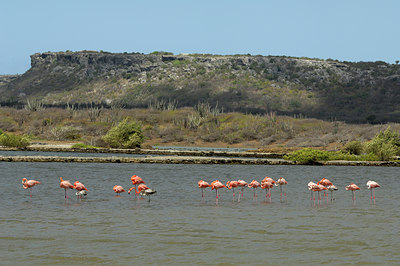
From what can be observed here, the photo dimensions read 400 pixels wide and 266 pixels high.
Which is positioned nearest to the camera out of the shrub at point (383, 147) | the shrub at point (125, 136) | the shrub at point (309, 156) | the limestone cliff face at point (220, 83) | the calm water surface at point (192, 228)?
the calm water surface at point (192, 228)

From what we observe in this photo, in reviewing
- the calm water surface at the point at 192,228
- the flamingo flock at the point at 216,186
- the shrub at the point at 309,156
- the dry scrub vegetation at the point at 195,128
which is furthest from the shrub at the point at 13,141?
the flamingo flock at the point at 216,186

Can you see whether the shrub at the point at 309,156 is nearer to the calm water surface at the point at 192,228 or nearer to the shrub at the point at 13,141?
the calm water surface at the point at 192,228

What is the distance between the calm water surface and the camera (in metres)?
12.3

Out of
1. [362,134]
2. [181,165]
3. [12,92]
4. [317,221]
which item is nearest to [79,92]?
[12,92]

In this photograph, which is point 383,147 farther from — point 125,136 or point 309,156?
point 125,136

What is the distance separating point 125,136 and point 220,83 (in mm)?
85793

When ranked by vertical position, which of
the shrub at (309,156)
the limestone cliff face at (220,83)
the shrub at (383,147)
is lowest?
the shrub at (309,156)

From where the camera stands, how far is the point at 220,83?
144m

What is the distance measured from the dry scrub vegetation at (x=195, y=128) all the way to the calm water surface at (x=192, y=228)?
51.5 m

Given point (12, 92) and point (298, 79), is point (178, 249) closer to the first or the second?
point (298, 79)

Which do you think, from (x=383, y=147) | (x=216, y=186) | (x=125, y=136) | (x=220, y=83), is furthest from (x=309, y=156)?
(x=220, y=83)

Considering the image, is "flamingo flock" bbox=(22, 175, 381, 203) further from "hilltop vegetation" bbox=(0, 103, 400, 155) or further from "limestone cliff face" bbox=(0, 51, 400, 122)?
"limestone cliff face" bbox=(0, 51, 400, 122)

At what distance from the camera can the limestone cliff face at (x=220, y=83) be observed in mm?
129875

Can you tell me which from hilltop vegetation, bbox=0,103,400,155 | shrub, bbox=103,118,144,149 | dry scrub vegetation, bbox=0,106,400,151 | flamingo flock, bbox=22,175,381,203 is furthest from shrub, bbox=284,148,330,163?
dry scrub vegetation, bbox=0,106,400,151
